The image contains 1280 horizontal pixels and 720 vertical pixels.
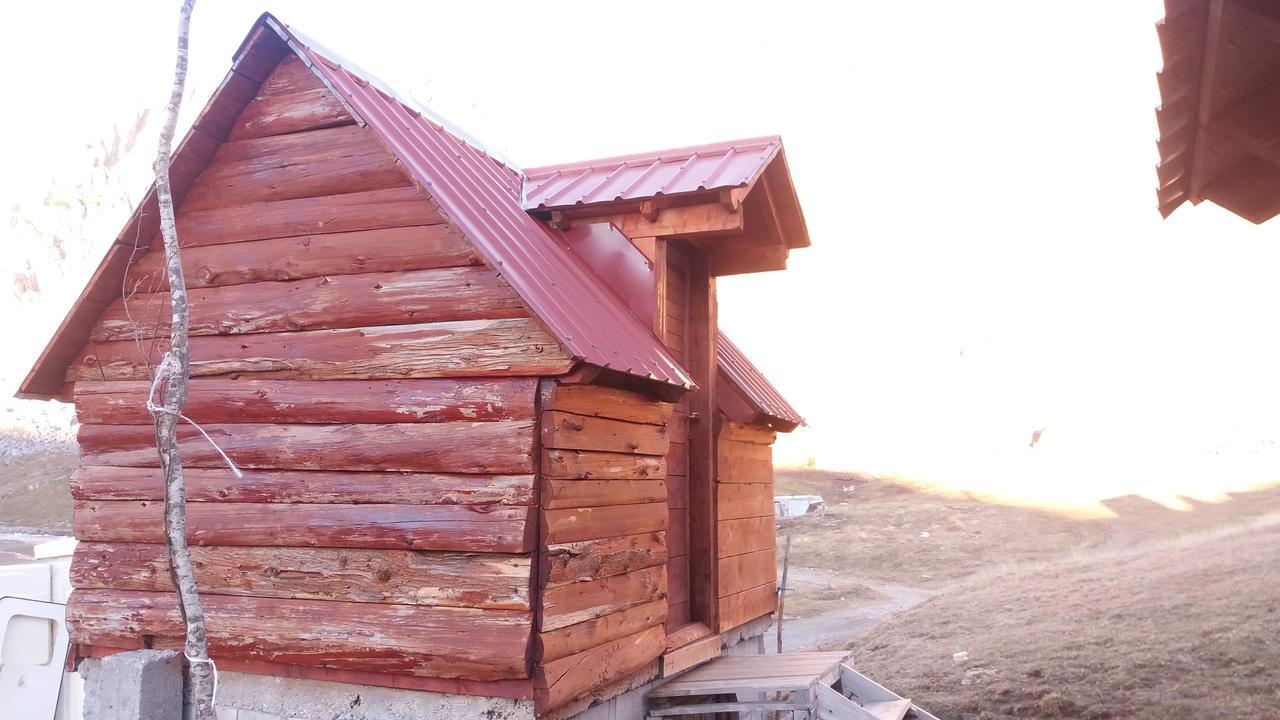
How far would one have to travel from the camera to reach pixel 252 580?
6199 millimetres

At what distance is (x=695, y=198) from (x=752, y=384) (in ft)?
10.7

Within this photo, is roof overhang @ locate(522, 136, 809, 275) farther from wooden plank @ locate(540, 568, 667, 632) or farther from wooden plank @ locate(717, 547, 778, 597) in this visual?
wooden plank @ locate(717, 547, 778, 597)

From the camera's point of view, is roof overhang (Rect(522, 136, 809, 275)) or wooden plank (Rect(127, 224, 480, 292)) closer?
wooden plank (Rect(127, 224, 480, 292))

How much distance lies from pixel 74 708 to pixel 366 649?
6.43 meters

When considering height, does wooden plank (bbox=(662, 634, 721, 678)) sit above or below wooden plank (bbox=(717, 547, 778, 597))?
below

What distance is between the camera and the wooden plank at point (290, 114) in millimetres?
6480

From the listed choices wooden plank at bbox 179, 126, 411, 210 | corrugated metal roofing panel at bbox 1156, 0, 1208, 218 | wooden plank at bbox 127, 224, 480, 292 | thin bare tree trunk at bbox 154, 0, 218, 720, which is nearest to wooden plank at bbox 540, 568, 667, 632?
thin bare tree trunk at bbox 154, 0, 218, 720

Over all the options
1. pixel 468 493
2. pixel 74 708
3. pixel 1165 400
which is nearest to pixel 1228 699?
pixel 468 493

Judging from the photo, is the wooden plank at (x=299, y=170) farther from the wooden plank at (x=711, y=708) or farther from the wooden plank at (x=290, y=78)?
the wooden plank at (x=711, y=708)

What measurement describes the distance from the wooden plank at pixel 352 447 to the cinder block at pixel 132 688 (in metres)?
1.55

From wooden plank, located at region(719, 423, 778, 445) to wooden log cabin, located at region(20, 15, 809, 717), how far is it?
156 cm

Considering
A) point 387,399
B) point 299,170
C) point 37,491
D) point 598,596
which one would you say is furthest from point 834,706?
point 37,491

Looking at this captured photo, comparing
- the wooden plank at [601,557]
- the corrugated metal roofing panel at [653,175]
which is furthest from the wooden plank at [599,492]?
the corrugated metal roofing panel at [653,175]

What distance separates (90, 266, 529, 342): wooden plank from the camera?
581cm
